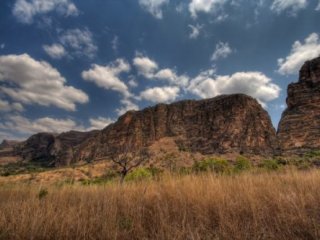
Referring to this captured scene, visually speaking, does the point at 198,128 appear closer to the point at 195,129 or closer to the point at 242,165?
the point at 195,129

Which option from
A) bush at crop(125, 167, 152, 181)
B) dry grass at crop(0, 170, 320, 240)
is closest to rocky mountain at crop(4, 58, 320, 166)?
bush at crop(125, 167, 152, 181)

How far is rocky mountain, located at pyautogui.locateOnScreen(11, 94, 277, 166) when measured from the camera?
303ft

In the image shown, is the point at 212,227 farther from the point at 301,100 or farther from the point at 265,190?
the point at 301,100

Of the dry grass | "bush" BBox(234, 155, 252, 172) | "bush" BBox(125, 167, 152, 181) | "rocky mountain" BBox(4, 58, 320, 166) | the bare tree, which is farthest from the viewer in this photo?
"rocky mountain" BBox(4, 58, 320, 166)

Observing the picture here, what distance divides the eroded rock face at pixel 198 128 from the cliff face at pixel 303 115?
29.0 feet

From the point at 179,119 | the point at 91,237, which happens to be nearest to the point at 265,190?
the point at 91,237

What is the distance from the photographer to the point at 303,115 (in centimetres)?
7775

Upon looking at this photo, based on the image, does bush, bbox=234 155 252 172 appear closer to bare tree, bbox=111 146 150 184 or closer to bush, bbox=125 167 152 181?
bush, bbox=125 167 152 181

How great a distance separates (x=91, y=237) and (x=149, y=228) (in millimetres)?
824

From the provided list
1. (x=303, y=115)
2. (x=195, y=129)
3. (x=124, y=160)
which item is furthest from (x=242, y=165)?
(x=195, y=129)

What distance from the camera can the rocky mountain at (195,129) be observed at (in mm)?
92375

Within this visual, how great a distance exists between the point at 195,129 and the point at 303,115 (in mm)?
47692

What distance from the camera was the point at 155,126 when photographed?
122000 mm

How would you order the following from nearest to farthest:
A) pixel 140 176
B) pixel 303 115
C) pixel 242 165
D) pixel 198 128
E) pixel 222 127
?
pixel 140 176 < pixel 242 165 < pixel 303 115 < pixel 222 127 < pixel 198 128
